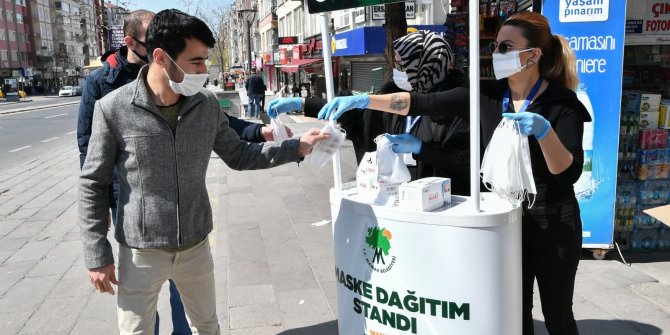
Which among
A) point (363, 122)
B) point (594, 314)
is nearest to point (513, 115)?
point (363, 122)

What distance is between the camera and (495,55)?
2.09 m

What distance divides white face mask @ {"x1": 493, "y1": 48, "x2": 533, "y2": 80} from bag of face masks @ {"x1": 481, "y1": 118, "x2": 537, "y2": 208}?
0.36 metres

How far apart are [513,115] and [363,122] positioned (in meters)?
1.10

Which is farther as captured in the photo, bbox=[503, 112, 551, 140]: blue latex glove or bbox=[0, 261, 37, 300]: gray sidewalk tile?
bbox=[0, 261, 37, 300]: gray sidewalk tile

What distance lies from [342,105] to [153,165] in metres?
0.79

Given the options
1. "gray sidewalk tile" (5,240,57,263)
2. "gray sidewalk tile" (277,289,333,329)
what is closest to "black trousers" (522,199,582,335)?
"gray sidewalk tile" (277,289,333,329)

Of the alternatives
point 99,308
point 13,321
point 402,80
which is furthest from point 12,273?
point 402,80

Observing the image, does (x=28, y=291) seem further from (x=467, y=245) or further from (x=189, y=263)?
(x=467, y=245)

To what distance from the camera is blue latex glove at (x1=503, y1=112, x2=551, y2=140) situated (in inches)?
68.6

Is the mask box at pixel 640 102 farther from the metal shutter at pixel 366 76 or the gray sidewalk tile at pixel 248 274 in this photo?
the metal shutter at pixel 366 76

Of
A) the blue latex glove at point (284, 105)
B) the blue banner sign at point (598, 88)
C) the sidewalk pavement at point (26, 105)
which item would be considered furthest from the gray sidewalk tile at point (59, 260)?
the sidewalk pavement at point (26, 105)

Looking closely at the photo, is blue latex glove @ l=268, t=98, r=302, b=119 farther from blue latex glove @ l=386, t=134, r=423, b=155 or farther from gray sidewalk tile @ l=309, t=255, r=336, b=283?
gray sidewalk tile @ l=309, t=255, r=336, b=283

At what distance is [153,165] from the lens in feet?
6.68

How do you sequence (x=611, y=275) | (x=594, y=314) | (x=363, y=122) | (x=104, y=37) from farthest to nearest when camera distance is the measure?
(x=104, y=37) < (x=611, y=275) < (x=594, y=314) < (x=363, y=122)
